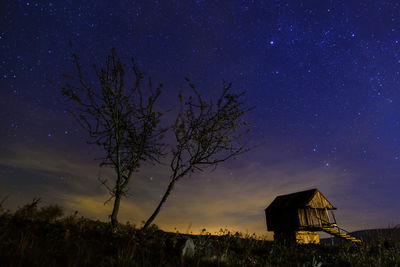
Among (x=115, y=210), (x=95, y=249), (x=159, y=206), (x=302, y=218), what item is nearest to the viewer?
(x=95, y=249)

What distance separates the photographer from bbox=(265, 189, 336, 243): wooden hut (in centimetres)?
3384

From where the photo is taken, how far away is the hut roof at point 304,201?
34.7 meters

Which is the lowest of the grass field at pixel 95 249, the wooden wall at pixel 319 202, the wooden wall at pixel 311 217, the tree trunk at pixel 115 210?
the grass field at pixel 95 249

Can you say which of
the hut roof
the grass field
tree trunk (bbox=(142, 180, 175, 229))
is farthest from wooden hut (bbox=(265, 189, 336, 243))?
tree trunk (bbox=(142, 180, 175, 229))

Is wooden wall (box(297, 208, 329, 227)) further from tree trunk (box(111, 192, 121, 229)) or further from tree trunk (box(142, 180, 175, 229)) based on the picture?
tree trunk (box(111, 192, 121, 229))

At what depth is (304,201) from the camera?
34.8m

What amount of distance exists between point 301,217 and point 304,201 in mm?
2260

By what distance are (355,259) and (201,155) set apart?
23.4 ft

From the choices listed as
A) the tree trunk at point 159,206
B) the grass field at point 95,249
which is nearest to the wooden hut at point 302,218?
the grass field at point 95,249

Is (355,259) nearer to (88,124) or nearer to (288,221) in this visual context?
(88,124)

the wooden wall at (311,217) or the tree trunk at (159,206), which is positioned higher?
the wooden wall at (311,217)

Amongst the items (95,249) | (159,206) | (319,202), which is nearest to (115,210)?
(159,206)

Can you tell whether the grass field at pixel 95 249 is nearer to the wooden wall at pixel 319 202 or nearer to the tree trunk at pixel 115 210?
the tree trunk at pixel 115 210

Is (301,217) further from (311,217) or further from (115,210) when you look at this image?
(115,210)
